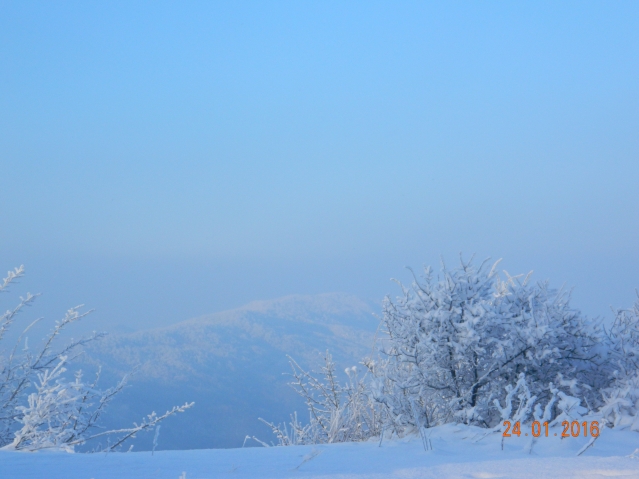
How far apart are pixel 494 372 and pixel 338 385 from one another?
235cm

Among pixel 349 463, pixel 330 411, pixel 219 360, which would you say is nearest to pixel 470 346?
pixel 330 411

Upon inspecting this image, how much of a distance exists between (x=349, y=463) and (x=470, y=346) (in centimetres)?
275

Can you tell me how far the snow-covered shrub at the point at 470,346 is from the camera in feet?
16.5

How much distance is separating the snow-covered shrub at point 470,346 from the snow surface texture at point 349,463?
142cm

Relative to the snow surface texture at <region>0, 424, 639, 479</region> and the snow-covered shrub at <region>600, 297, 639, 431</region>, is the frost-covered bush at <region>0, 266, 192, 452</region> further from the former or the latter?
the snow-covered shrub at <region>600, 297, 639, 431</region>

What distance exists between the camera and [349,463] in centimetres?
280

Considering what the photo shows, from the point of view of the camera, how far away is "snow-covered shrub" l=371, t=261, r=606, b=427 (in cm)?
503

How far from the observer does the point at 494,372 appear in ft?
17.6

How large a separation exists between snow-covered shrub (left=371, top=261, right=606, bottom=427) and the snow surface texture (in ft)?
4.66

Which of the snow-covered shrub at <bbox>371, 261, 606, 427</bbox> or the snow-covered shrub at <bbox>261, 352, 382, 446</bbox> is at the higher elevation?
the snow-covered shrub at <bbox>371, 261, 606, 427</bbox>

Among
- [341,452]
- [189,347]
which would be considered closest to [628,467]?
[341,452]
